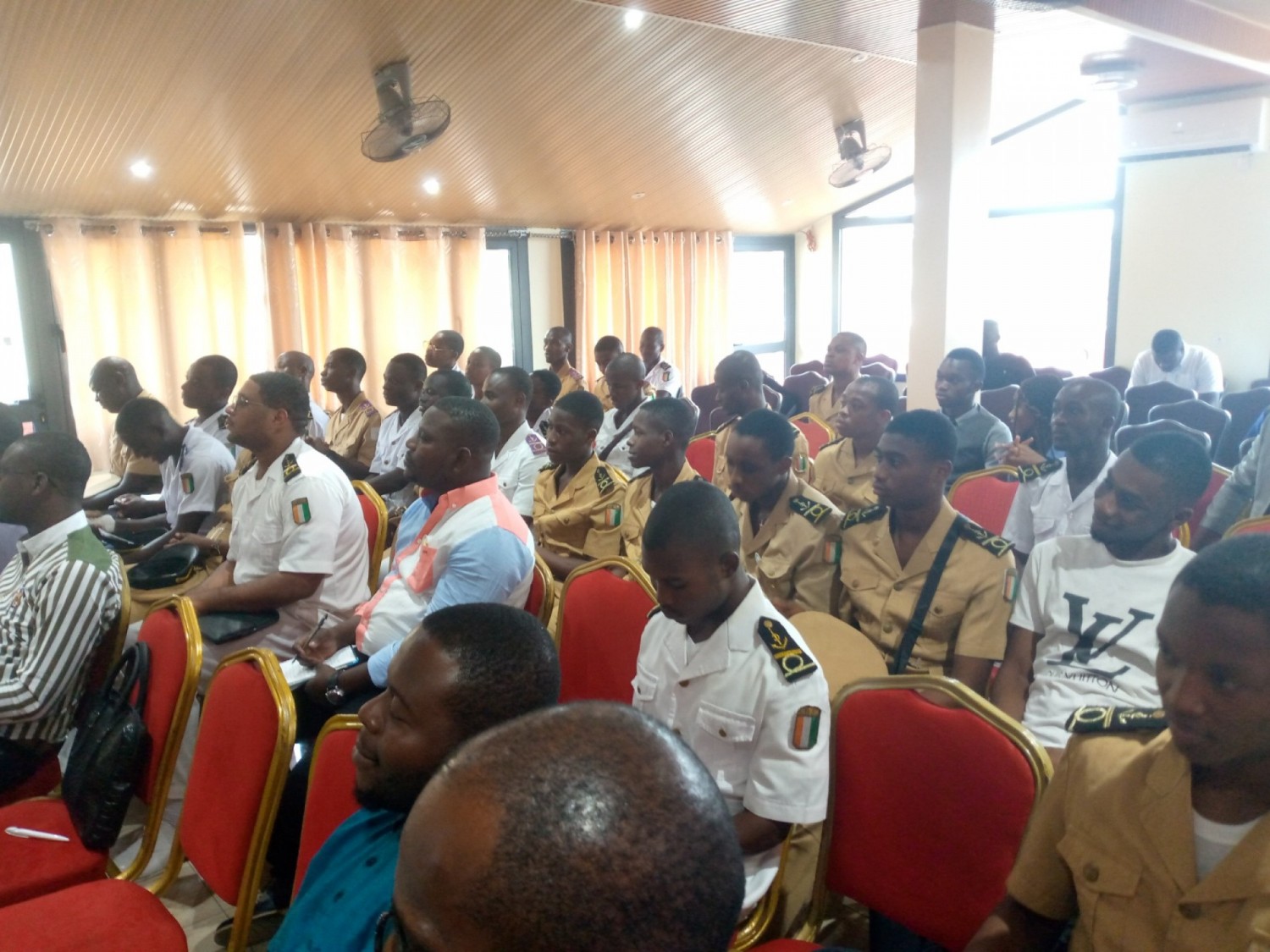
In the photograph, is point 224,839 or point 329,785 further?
point 224,839

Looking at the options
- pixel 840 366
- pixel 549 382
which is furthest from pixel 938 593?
pixel 549 382

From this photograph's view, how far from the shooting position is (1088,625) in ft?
6.68

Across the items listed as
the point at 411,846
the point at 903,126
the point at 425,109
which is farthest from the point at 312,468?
the point at 903,126

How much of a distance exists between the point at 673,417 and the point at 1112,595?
5.47 feet

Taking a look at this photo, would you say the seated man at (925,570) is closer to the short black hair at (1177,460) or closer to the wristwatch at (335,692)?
the short black hair at (1177,460)

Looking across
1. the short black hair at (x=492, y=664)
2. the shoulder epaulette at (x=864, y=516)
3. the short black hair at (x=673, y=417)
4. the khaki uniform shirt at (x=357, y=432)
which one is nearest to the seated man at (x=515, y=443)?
the short black hair at (x=673, y=417)

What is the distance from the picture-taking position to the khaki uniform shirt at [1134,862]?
3.44 feet

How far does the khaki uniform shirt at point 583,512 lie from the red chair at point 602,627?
1042 millimetres

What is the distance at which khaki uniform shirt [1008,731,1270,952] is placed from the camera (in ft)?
3.44

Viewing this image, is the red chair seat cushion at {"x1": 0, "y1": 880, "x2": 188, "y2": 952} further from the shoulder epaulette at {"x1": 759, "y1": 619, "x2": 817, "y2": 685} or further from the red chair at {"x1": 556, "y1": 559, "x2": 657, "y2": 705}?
the shoulder epaulette at {"x1": 759, "y1": 619, "x2": 817, "y2": 685}

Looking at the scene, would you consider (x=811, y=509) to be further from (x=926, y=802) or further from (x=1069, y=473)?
(x=926, y=802)

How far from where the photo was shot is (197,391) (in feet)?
14.5

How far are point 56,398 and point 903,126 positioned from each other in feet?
24.3

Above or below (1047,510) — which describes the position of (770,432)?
above
